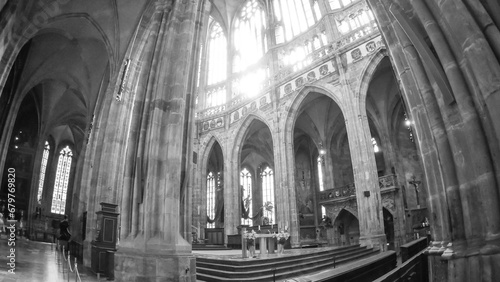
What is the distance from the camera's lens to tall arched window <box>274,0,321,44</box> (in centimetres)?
2092

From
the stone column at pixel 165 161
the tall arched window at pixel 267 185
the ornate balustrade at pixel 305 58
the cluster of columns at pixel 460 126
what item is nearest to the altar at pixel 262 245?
the stone column at pixel 165 161

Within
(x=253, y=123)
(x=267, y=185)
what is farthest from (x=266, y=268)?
(x=267, y=185)

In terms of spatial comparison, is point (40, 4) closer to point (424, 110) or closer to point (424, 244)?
point (424, 110)

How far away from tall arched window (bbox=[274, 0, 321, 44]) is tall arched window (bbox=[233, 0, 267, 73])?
1.59 meters

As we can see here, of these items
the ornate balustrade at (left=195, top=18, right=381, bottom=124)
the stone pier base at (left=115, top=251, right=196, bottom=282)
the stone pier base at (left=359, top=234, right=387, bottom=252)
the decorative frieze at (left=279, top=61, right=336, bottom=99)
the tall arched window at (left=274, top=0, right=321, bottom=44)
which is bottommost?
the stone pier base at (left=359, top=234, right=387, bottom=252)

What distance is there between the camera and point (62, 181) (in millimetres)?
28188

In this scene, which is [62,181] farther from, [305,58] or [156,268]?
[156,268]

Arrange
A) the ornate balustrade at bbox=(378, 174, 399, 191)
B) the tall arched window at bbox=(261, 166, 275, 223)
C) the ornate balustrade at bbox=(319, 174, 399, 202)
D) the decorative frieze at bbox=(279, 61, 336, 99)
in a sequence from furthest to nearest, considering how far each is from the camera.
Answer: the tall arched window at bbox=(261, 166, 275, 223) → the decorative frieze at bbox=(279, 61, 336, 99) → the ornate balustrade at bbox=(319, 174, 399, 202) → the ornate balustrade at bbox=(378, 174, 399, 191)

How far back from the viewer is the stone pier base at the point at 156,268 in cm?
585

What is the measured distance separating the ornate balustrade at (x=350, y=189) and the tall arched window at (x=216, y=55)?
14.8 m

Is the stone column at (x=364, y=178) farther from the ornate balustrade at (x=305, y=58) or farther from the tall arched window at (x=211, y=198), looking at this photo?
the tall arched window at (x=211, y=198)

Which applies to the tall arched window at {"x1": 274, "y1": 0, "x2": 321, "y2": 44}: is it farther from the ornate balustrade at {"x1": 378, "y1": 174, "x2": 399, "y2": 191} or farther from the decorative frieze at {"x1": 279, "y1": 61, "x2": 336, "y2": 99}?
the ornate balustrade at {"x1": 378, "y1": 174, "x2": 399, "y2": 191}

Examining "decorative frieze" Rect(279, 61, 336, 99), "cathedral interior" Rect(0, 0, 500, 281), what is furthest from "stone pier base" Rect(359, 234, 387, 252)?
"decorative frieze" Rect(279, 61, 336, 99)

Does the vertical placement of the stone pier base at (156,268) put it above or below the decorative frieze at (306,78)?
below
